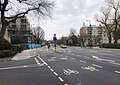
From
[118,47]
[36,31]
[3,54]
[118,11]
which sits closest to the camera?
[3,54]

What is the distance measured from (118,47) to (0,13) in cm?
3854

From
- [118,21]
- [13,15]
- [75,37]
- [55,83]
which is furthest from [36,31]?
[55,83]

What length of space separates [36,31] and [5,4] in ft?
453

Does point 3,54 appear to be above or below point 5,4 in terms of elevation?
below

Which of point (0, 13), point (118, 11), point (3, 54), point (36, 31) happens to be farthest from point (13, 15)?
point (36, 31)

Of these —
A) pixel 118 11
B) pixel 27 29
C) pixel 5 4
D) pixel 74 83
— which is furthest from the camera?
pixel 27 29

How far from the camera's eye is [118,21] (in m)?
86.5

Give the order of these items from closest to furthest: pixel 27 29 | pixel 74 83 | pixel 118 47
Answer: pixel 74 83
pixel 118 47
pixel 27 29

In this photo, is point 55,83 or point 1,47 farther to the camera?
point 1,47

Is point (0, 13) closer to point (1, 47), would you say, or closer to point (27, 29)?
point (1, 47)

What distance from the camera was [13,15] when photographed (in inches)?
1879

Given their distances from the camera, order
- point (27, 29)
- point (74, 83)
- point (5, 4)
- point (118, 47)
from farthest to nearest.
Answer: point (27, 29), point (118, 47), point (5, 4), point (74, 83)

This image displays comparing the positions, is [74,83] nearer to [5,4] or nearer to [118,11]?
[5,4]

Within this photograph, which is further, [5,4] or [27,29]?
[27,29]
